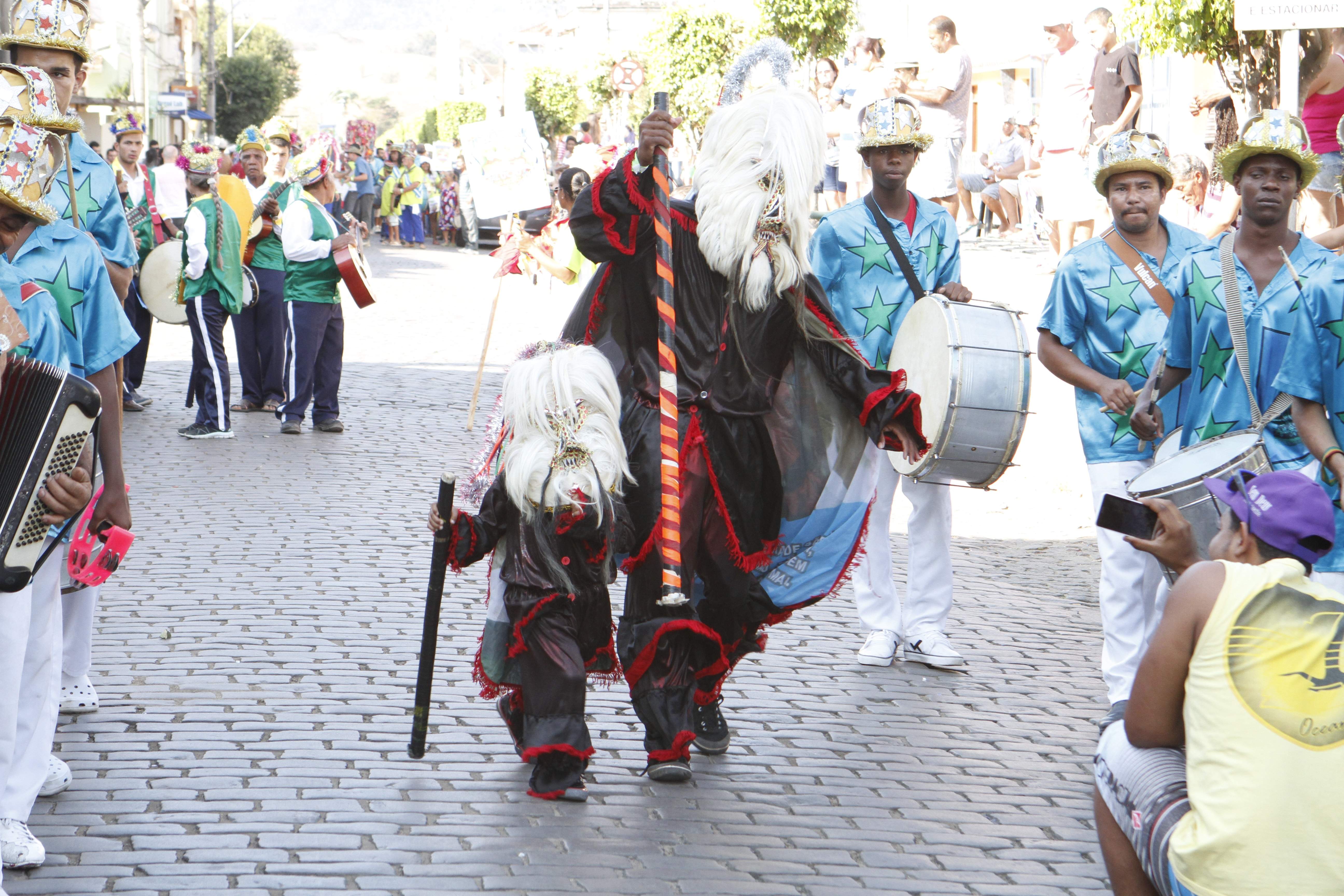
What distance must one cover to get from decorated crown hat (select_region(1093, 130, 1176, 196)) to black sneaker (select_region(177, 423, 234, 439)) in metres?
7.58

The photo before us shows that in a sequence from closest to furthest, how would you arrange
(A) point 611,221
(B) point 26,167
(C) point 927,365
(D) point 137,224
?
(B) point 26,167 → (A) point 611,221 → (C) point 927,365 → (D) point 137,224

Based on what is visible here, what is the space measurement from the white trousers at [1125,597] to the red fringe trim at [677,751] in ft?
5.55

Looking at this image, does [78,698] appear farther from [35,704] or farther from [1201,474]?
[1201,474]

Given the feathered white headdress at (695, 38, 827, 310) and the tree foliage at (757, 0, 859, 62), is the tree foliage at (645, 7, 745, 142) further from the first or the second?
the feathered white headdress at (695, 38, 827, 310)

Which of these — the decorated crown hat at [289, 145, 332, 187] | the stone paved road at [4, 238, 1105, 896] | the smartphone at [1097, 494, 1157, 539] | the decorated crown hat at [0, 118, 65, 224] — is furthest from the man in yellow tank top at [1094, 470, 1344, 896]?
the decorated crown hat at [289, 145, 332, 187]

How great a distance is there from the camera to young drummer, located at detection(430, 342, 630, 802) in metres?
4.82

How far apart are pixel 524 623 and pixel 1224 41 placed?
354 inches

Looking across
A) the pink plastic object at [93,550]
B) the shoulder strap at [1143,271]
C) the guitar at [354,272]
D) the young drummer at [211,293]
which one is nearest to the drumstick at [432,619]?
the pink plastic object at [93,550]

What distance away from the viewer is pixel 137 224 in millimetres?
12188

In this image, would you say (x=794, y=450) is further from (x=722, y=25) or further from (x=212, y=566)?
(x=722, y=25)

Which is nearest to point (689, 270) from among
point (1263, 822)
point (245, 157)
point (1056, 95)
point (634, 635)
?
point (634, 635)

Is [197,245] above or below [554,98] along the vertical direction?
below

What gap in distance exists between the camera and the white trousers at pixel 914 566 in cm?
659

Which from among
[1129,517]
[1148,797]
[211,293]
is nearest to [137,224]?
[211,293]
